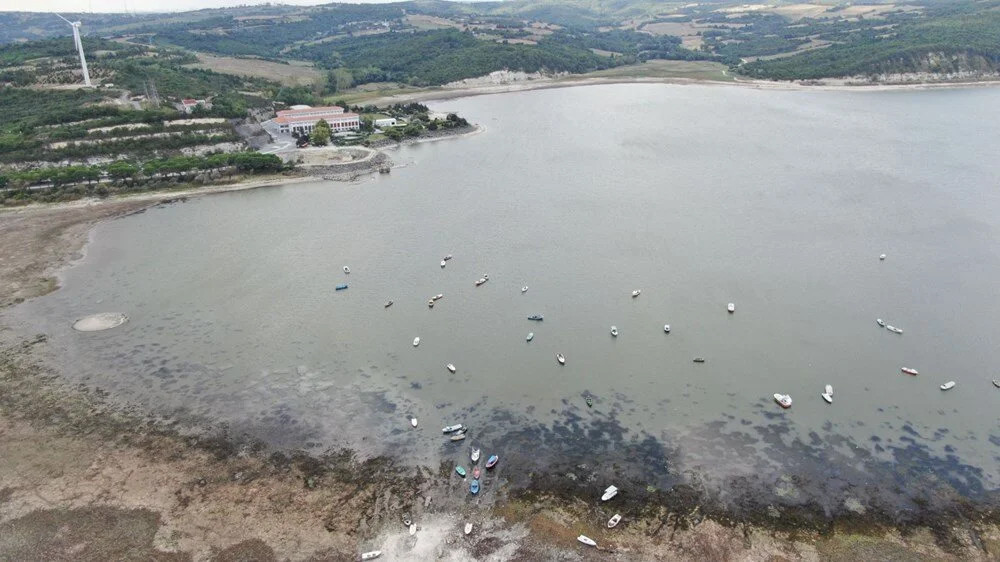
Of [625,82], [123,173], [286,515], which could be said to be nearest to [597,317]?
[286,515]

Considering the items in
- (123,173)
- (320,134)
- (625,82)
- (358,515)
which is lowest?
(358,515)

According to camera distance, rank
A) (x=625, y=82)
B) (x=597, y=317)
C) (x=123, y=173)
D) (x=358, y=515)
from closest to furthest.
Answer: (x=358, y=515), (x=597, y=317), (x=123, y=173), (x=625, y=82)

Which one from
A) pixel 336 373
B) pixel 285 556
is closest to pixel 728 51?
pixel 336 373

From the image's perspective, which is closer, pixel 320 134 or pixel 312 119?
pixel 320 134

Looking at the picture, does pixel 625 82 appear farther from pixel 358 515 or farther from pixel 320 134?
pixel 358 515

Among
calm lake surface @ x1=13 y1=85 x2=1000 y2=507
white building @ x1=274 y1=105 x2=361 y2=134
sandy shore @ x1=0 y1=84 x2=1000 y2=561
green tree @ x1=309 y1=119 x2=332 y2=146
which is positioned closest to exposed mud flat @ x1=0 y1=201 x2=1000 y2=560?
sandy shore @ x1=0 y1=84 x2=1000 y2=561

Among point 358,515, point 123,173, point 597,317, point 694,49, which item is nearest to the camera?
point 358,515

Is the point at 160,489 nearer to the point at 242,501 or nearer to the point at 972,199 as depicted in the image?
the point at 242,501
